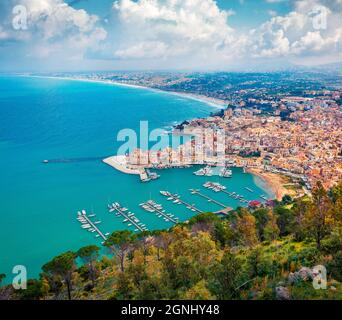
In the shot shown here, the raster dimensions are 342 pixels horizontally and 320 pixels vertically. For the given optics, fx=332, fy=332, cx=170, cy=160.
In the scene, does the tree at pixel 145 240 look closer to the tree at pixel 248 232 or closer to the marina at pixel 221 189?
the tree at pixel 248 232

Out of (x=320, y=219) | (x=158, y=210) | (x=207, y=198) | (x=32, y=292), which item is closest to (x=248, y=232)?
A: (x=320, y=219)

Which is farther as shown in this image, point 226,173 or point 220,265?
point 226,173

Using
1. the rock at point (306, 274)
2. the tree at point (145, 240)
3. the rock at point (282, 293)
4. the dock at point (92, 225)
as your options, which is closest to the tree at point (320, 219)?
the rock at point (306, 274)

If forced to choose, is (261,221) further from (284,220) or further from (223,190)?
(223,190)

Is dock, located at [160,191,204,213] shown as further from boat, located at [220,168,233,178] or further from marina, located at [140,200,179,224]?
boat, located at [220,168,233,178]

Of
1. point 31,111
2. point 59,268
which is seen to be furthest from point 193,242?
point 31,111
